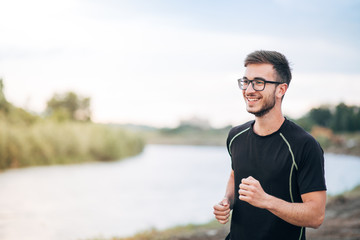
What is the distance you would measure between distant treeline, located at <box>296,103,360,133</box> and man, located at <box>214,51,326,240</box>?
→ 1103 inches

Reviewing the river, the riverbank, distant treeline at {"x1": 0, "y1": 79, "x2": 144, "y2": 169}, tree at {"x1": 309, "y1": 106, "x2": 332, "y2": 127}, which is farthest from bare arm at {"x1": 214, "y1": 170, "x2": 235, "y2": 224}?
tree at {"x1": 309, "y1": 106, "x2": 332, "y2": 127}

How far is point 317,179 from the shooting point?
1913 mm

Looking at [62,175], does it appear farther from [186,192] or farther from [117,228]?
[117,228]

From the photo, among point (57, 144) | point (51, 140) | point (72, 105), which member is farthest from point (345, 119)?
point (72, 105)

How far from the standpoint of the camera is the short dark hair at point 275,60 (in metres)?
2.08

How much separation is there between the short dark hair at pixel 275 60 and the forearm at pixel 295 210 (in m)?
0.65

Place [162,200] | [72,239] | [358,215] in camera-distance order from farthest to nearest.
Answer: [162,200]
[358,215]
[72,239]

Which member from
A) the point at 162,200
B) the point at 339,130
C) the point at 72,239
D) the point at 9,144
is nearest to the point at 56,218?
the point at 72,239

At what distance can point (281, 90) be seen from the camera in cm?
213

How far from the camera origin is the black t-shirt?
1.95m

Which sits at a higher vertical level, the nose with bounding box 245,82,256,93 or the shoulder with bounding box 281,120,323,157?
the nose with bounding box 245,82,256,93

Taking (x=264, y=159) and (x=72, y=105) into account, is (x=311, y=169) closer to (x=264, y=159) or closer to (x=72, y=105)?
(x=264, y=159)

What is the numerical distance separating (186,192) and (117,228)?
513 cm

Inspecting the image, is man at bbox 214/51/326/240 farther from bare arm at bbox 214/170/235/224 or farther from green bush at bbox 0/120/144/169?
green bush at bbox 0/120/144/169
